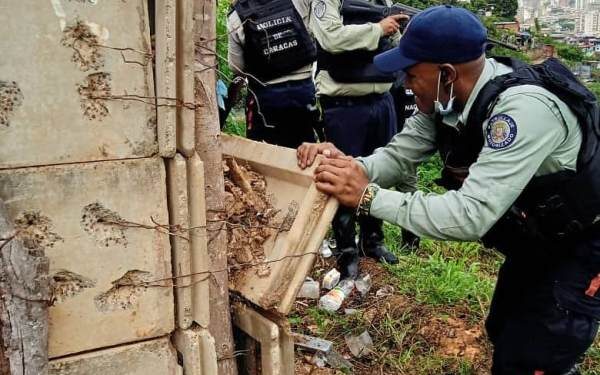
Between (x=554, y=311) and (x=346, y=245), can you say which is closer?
(x=554, y=311)

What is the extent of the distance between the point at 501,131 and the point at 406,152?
75 cm

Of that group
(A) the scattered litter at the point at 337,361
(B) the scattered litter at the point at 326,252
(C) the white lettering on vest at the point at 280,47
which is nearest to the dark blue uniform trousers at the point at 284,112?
(C) the white lettering on vest at the point at 280,47

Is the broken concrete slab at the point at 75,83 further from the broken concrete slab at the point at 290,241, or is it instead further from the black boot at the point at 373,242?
the black boot at the point at 373,242

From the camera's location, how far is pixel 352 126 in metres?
4.08

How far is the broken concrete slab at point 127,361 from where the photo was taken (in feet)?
6.74

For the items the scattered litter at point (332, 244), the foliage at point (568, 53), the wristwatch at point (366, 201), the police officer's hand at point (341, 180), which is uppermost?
the police officer's hand at point (341, 180)

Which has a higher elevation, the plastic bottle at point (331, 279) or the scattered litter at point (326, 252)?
the plastic bottle at point (331, 279)

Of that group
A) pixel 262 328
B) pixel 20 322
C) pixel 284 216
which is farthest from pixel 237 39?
pixel 20 322

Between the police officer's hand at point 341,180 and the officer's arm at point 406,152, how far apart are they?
1.49 ft

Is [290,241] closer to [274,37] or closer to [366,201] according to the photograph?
[366,201]

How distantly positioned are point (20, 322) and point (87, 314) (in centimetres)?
30

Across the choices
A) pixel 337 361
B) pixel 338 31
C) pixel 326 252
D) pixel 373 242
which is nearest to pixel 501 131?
pixel 337 361

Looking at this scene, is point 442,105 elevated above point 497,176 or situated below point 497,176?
above

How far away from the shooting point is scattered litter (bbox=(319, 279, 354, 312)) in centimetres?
389
